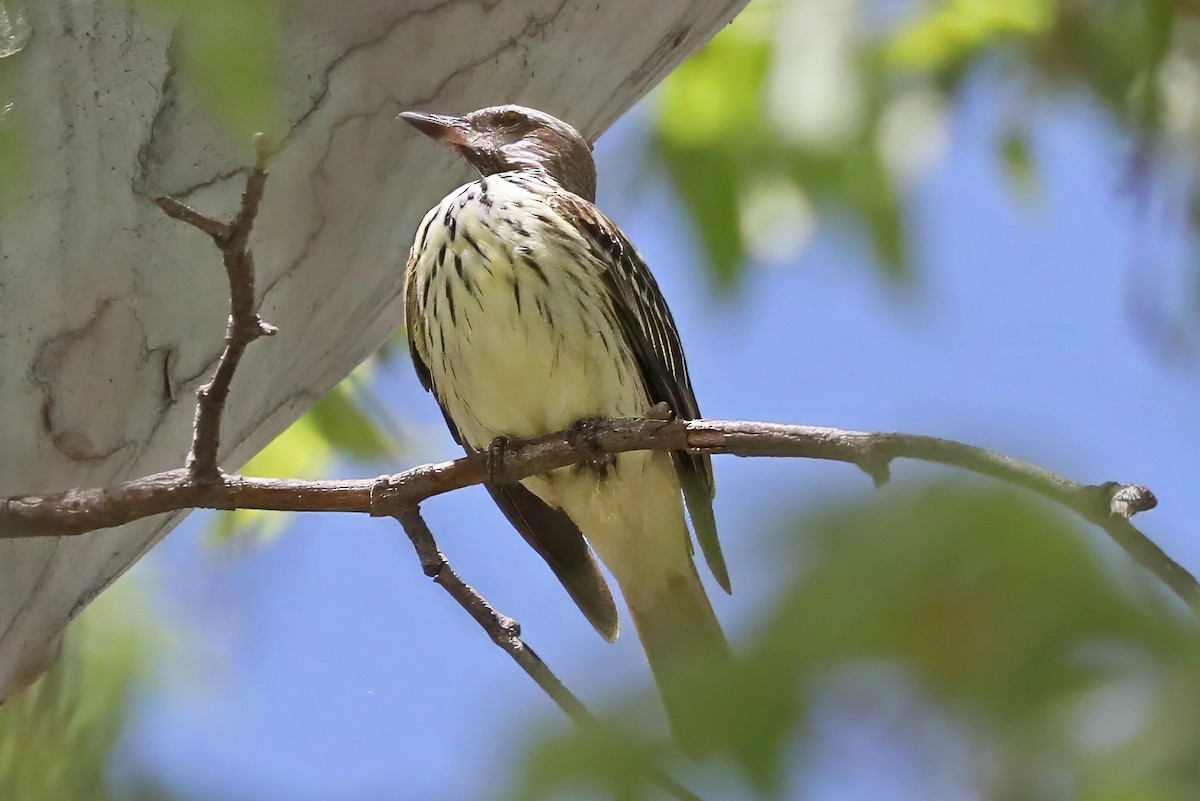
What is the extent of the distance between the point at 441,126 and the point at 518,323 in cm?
52

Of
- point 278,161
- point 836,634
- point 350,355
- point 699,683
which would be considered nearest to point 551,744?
point 699,683

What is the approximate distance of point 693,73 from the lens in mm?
5348

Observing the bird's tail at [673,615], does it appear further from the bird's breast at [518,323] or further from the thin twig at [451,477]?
the thin twig at [451,477]

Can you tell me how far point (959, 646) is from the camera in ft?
3.65

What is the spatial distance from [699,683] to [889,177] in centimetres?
417

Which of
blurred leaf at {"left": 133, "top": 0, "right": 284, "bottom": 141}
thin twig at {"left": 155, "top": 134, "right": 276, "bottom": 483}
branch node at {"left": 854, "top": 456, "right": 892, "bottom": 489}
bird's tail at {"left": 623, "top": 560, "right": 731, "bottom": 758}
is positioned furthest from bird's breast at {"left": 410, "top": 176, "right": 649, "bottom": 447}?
blurred leaf at {"left": 133, "top": 0, "right": 284, "bottom": 141}

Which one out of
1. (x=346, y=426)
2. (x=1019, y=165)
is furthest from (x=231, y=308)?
(x=1019, y=165)

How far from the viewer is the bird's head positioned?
11.4ft

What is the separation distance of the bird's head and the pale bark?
0.07 m

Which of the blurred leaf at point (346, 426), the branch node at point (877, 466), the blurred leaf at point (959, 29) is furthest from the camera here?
the blurred leaf at point (346, 426)

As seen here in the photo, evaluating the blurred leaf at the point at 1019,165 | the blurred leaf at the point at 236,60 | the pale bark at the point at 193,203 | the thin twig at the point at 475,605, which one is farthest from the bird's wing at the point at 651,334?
the blurred leaf at the point at 236,60

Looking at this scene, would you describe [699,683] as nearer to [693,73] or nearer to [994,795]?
[994,795]

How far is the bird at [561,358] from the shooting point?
3.57 metres

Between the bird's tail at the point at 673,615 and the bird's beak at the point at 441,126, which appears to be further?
the bird's tail at the point at 673,615
